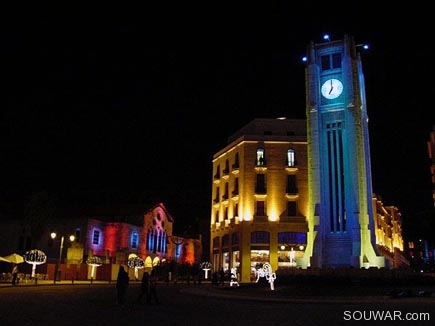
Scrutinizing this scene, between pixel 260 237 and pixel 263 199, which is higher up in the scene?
pixel 263 199

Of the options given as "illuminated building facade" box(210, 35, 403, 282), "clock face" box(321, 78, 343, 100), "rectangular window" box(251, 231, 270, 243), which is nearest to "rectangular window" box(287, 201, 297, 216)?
"illuminated building facade" box(210, 35, 403, 282)

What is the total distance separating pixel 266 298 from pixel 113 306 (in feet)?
28.5

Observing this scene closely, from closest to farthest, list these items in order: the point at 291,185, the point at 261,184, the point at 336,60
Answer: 1. the point at 336,60
2. the point at 291,185
3. the point at 261,184

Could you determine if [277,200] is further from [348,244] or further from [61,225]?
[61,225]

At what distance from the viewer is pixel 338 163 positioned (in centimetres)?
4578

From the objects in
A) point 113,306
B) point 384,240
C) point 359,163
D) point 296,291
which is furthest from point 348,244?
point 384,240

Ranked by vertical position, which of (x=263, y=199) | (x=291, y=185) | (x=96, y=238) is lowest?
(x=96, y=238)

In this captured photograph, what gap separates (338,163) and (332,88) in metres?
8.25

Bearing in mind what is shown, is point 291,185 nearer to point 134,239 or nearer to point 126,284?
point 134,239

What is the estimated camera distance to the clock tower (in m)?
42.9

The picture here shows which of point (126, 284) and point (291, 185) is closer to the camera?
point (126, 284)

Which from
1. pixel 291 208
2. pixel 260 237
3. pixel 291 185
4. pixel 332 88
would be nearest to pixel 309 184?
pixel 332 88

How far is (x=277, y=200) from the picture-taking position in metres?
58.1

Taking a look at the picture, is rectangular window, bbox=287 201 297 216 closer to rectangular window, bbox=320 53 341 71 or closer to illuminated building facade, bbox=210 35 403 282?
illuminated building facade, bbox=210 35 403 282
